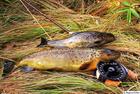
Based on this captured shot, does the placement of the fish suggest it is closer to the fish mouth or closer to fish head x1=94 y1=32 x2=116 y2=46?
fish head x1=94 y1=32 x2=116 y2=46

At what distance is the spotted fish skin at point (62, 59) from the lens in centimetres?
501

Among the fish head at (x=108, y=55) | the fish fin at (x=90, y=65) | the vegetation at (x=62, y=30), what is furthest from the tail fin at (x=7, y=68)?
the fish head at (x=108, y=55)

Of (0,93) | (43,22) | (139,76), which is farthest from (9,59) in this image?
(139,76)

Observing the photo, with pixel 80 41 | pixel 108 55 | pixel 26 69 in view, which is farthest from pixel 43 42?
pixel 108 55

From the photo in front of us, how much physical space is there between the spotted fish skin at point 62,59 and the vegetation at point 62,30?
0.28 ft

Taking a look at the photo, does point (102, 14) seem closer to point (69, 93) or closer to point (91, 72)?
point (91, 72)

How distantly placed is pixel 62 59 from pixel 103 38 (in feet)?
2.42

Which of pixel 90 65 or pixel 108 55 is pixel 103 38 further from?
pixel 90 65

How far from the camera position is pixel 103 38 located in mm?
5527

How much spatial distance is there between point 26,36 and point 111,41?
113cm

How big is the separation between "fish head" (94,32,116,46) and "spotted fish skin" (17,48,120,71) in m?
0.43

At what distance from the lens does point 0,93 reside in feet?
15.4

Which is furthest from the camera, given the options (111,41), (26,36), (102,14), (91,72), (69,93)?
(102,14)

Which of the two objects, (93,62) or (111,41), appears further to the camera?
(111,41)
